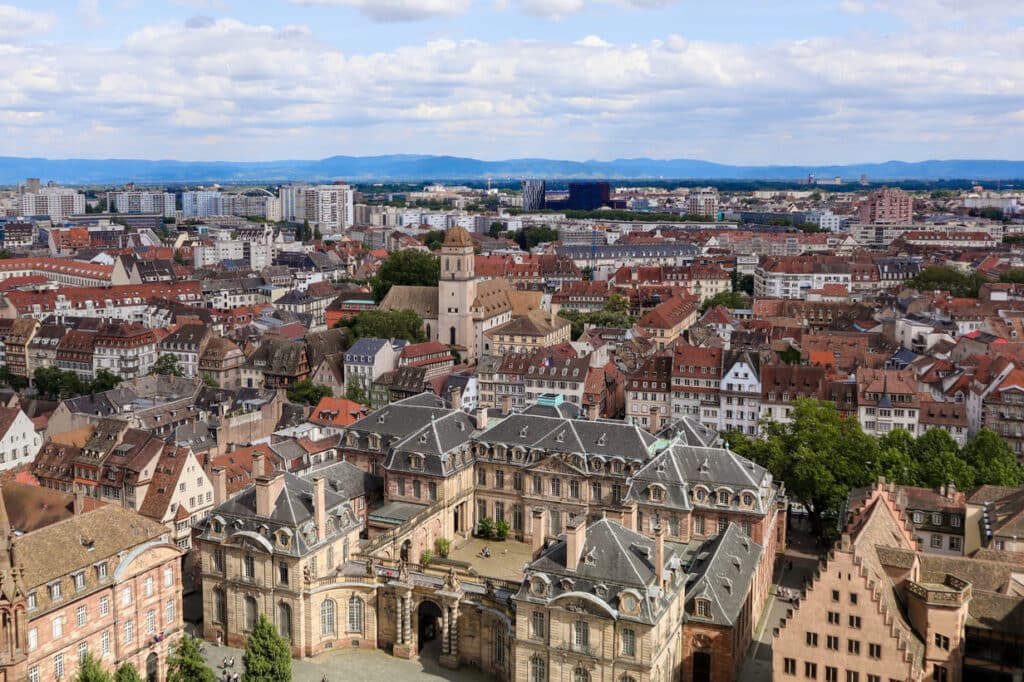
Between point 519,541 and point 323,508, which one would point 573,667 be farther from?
point 519,541

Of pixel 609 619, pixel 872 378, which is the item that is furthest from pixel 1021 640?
pixel 872 378

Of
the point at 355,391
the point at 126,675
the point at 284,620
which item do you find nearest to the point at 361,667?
the point at 284,620

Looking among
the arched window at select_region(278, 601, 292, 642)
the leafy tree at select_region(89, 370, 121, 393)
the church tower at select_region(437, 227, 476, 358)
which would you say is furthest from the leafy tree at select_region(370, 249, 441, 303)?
the arched window at select_region(278, 601, 292, 642)

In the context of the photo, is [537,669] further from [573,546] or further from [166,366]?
[166,366]

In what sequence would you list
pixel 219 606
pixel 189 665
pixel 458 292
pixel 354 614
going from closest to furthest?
pixel 189 665, pixel 354 614, pixel 219 606, pixel 458 292

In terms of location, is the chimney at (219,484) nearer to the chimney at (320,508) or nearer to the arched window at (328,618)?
the chimney at (320,508)

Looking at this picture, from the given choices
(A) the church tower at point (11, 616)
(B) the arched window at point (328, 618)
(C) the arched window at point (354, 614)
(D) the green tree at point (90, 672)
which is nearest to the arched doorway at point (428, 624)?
(C) the arched window at point (354, 614)

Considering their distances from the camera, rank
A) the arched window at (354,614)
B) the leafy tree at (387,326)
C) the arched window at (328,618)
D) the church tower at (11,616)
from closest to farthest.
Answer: the church tower at (11,616)
the arched window at (328,618)
the arched window at (354,614)
the leafy tree at (387,326)
